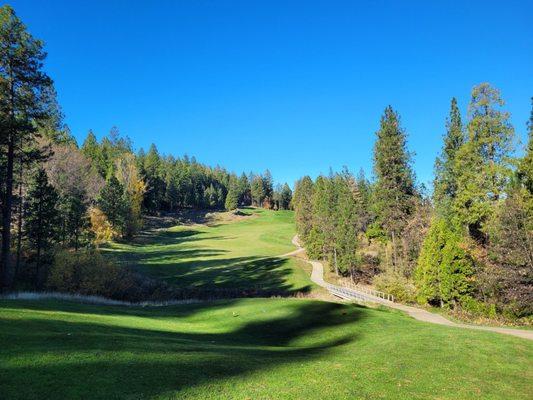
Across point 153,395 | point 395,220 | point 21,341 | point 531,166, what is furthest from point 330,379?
point 395,220

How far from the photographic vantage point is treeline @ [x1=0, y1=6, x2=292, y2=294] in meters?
26.5

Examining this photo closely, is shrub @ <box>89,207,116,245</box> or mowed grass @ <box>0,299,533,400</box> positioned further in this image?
shrub @ <box>89,207,116,245</box>

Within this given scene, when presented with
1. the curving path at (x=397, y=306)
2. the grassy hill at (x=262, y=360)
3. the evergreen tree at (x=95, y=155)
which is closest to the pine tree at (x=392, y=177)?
the curving path at (x=397, y=306)

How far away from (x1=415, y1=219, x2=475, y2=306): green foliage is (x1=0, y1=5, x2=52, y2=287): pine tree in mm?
35546

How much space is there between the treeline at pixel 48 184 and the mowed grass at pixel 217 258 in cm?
806

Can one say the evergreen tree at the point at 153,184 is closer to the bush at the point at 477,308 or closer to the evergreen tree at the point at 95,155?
the evergreen tree at the point at 95,155

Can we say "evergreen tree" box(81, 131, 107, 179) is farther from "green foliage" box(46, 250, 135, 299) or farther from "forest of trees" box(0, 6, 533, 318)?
"green foliage" box(46, 250, 135, 299)

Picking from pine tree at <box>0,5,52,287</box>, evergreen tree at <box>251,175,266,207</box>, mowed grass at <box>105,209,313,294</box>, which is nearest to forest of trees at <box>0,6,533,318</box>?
pine tree at <box>0,5,52,287</box>

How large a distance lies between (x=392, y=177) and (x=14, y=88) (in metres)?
43.8

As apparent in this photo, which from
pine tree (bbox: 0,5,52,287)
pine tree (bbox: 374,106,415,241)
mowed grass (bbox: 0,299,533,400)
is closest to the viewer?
mowed grass (bbox: 0,299,533,400)

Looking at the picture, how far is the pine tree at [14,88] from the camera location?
85.2 ft

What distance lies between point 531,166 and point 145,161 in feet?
410

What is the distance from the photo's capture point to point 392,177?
52.4 m

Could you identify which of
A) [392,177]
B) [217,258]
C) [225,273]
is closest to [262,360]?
[392,177]
